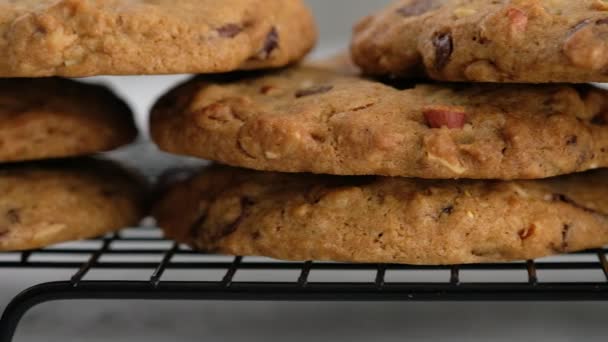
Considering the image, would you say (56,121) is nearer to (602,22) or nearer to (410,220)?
(410,220)

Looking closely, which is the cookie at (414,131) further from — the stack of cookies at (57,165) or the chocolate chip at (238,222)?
the stack of cookies at (57,165)

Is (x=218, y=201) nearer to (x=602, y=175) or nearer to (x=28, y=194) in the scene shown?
(x=28, y=194)

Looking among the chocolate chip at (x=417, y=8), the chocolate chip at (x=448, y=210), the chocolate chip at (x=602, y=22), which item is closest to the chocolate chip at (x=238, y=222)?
the chocolate chip at (x=448, y=210)

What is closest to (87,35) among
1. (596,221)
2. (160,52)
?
(160,52)

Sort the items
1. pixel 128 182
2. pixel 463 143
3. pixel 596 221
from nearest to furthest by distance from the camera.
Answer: pixel 463 143, pixel 596 221, pixel 128 182

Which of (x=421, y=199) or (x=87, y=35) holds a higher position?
(x=87, y=35)
